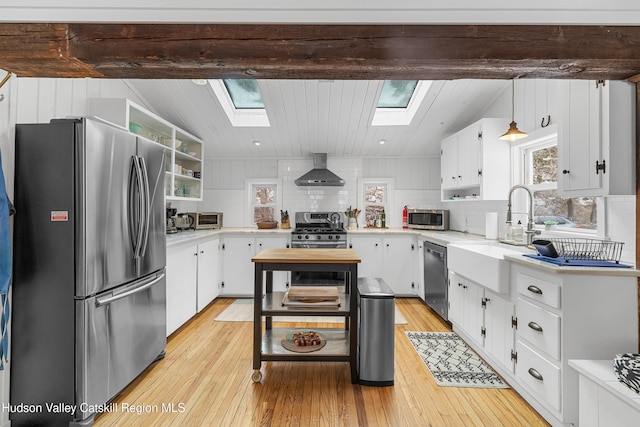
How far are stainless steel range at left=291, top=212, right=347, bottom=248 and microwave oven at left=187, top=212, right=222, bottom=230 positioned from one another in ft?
3.92

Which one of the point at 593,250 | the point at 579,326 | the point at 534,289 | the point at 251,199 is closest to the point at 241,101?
the point at 251,199

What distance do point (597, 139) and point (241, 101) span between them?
372cm

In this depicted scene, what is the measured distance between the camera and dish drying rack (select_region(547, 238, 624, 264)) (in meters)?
1.83

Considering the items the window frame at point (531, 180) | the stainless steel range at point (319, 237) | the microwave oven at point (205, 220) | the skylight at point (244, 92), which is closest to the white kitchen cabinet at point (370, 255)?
the stainless steel range at point (319, 237)

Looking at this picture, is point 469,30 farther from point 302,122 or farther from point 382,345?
point 302,122

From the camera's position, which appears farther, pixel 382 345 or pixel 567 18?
pixel 382 345

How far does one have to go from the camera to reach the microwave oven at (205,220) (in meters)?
4.54

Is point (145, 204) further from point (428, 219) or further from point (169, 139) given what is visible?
point (428, 219)

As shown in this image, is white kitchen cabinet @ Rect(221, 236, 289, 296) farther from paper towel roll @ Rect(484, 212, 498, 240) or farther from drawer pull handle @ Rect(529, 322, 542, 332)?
drawer pull handle @ Rect(529, 322, 542, 332)

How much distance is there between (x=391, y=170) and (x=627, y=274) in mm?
3689

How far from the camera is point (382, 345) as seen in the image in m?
2.30

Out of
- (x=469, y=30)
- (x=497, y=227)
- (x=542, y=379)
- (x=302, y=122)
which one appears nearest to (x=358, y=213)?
(x=302, y=122)

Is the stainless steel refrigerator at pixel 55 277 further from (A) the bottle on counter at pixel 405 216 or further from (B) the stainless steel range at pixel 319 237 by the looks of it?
(A) the bottle on counter at pixel 405 216

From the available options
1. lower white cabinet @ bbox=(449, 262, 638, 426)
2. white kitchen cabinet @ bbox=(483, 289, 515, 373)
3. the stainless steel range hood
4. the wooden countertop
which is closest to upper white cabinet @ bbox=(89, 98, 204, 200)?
the stainless steel range hood
